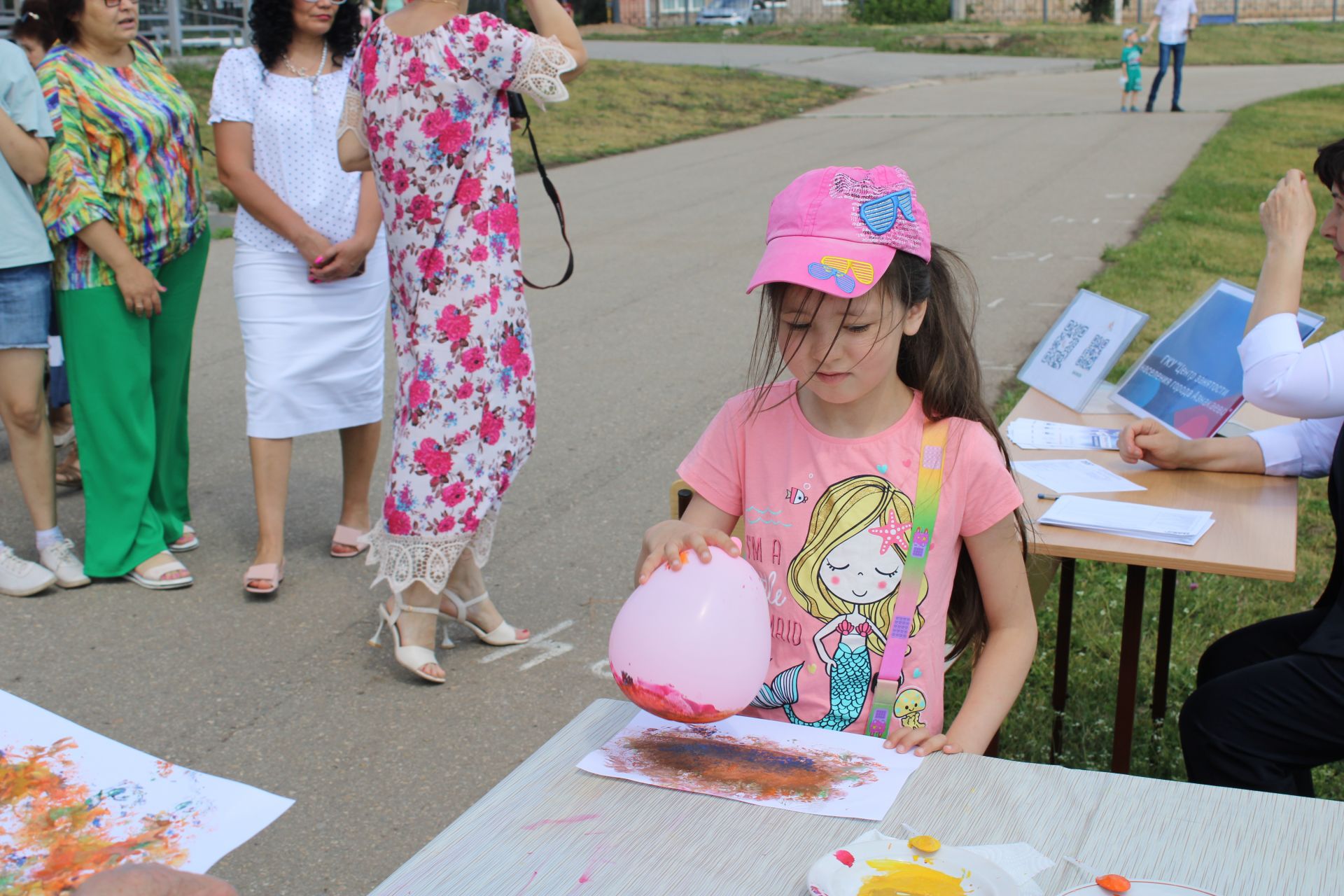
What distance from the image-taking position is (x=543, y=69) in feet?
11.1

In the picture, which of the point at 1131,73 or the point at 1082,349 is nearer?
the point at 1082,349

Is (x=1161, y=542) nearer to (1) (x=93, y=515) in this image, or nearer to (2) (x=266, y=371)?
(2) (x=266, y=371)

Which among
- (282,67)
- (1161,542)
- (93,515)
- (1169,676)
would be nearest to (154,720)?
(93,515)

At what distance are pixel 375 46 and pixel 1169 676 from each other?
2.80 meters

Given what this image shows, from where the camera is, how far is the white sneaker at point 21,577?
13.7 feet

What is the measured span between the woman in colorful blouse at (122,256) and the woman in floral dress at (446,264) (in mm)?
915

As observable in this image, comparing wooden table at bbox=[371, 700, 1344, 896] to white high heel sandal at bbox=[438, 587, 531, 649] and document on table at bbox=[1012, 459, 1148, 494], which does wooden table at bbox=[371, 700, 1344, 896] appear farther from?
white high heel sandal at bbox=[438, 587, 531, 649]

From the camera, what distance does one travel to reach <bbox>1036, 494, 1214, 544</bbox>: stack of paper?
101 inches

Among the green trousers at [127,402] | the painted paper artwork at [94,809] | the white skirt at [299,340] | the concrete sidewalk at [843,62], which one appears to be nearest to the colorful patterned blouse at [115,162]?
the green trousers at [127,402]

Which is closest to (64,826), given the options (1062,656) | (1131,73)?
(1062,656)

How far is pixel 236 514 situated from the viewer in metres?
4.95

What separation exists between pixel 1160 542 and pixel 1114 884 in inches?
51.1

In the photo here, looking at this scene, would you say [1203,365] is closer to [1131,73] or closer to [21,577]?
[21,577]

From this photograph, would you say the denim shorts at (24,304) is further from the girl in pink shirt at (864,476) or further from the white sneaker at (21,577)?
the girl in pink shirt at (864,476)
